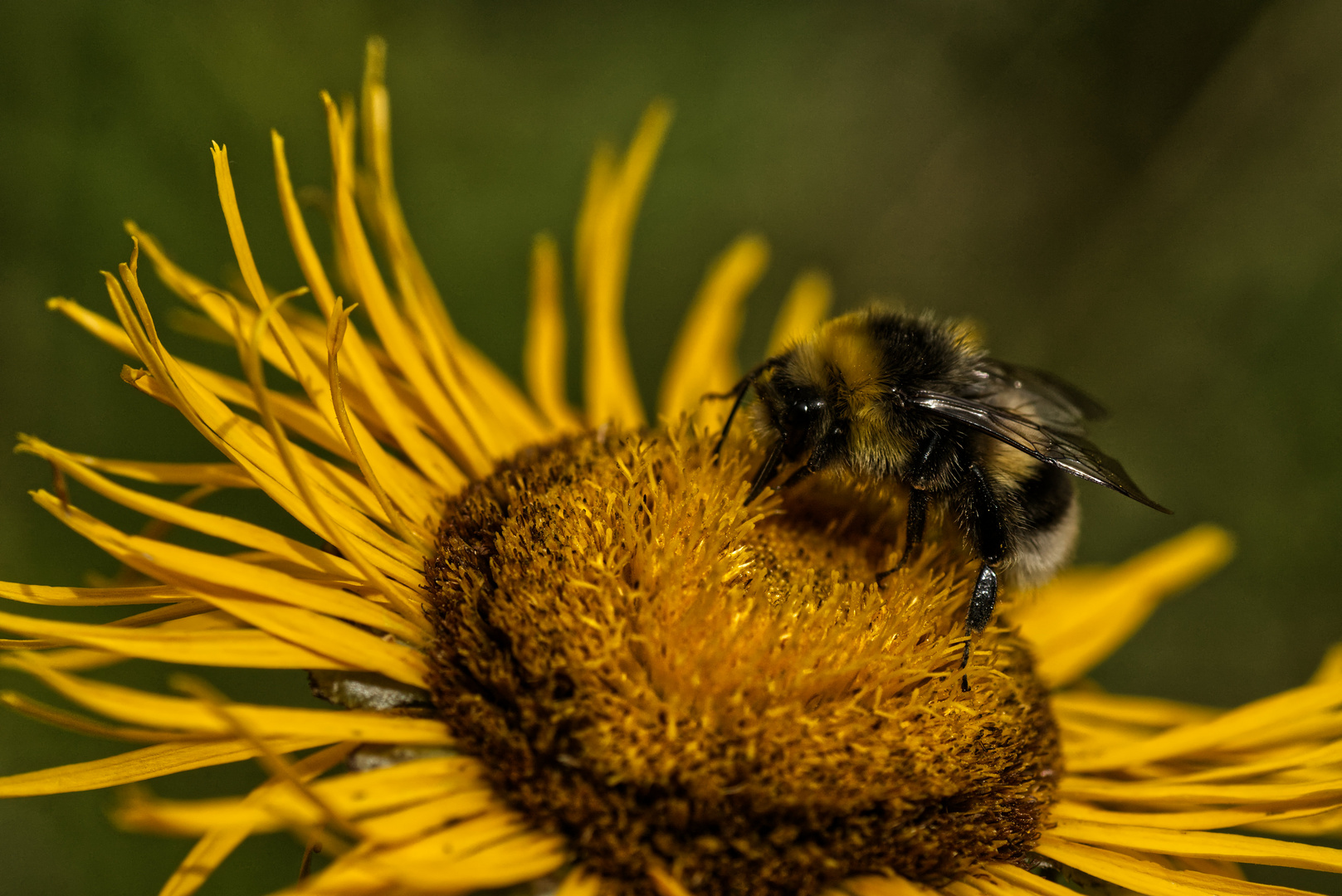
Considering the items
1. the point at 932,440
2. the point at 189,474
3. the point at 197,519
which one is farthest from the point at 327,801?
the point at 932,440

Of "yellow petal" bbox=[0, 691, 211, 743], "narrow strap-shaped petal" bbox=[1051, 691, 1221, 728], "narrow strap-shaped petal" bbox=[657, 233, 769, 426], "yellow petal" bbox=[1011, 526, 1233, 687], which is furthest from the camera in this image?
"narrow strap-shaped petal" bbox=[657, 233, 769, 426]

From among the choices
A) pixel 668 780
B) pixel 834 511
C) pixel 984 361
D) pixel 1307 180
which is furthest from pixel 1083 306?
pixel 668 780

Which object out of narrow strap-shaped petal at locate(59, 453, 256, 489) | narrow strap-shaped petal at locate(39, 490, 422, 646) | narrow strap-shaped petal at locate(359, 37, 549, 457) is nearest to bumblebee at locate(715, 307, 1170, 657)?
narrow strap-shaped petal at locate(359, 37, 549, 457)

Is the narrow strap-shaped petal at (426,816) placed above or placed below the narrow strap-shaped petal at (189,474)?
below

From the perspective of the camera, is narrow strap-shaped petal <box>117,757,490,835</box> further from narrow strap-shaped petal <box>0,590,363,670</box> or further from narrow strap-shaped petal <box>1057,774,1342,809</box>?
narrow strap-shaped petal <box>1057,774,1342,809</box>

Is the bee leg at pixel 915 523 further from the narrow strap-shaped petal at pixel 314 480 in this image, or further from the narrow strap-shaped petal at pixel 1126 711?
the narrow strap-shaped petal at pixel 314 480

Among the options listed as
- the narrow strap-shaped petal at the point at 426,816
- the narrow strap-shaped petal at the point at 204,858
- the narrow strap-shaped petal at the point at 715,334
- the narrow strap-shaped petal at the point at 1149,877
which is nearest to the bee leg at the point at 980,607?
the narrow strap-shaped petal at the point at 1149,877

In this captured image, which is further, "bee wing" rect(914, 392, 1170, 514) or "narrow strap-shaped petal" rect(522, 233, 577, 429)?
"narrow strap-shaped petal" rect(522, 233, 577, 429)
